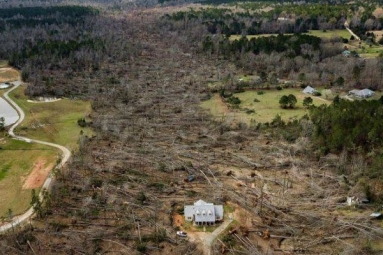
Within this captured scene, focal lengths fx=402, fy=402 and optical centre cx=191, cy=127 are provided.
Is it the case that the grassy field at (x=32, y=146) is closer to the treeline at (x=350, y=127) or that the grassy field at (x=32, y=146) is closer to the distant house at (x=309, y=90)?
the treeline at (x=350, y=127)

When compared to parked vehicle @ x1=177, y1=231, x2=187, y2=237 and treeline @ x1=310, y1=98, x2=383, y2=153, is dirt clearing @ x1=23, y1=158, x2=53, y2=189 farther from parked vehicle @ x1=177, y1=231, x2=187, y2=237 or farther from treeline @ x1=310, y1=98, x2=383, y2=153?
treeline @ x1=310, y1=98, x2=383, y2=153

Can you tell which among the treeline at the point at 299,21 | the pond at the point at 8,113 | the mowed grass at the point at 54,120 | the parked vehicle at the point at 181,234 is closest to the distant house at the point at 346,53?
the treeline at the point at 299,21

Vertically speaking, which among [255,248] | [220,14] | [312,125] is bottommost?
[255,248]

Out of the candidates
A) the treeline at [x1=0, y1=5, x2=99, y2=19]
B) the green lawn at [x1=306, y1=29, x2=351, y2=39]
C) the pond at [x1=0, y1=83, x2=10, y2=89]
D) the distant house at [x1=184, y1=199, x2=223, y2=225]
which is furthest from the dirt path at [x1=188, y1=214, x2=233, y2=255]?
the treeline at [x1=0, y1=5, x2=99, y2=19]

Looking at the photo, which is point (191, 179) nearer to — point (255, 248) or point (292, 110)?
point (255, 248)

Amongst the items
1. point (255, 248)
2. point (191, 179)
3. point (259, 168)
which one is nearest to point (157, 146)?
point (191, 179)
